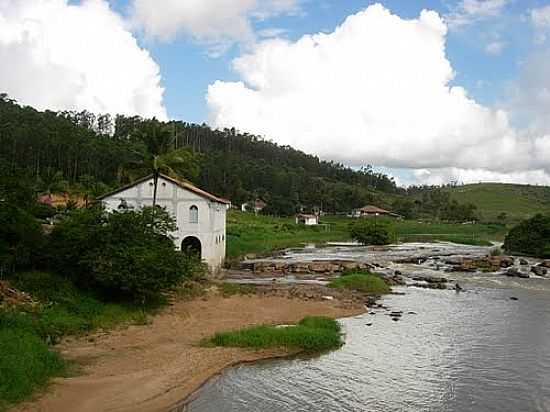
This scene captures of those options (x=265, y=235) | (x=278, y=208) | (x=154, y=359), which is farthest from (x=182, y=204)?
(x=278, y=208)

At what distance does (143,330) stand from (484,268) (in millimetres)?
45619

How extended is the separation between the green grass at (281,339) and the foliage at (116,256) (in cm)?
571

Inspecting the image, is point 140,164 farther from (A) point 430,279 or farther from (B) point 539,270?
(B) point 539,270

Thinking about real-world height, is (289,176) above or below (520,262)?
above

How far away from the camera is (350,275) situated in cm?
4950

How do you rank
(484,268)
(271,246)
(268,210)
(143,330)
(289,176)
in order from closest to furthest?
(143,330) < (484,268) < (271,246) < (268,210) < (289,176)

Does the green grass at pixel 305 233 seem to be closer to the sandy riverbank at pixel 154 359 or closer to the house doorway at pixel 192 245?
the house doorway at pixel 192 245

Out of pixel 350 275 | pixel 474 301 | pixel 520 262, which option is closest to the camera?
pixel 474 301

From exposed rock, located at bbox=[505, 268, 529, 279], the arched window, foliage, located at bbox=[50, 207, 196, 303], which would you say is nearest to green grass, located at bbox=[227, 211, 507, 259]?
the arched window

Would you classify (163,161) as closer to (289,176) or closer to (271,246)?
(271,246)

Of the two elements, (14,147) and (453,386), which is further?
(14,147)

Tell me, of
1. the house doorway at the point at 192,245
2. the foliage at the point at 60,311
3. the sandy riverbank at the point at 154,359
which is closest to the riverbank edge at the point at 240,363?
the sandy riverbank at the point at 154,359

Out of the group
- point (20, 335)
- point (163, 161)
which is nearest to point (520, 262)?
point (163, 161)

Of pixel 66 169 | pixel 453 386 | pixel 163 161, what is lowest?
pixel 453 386
